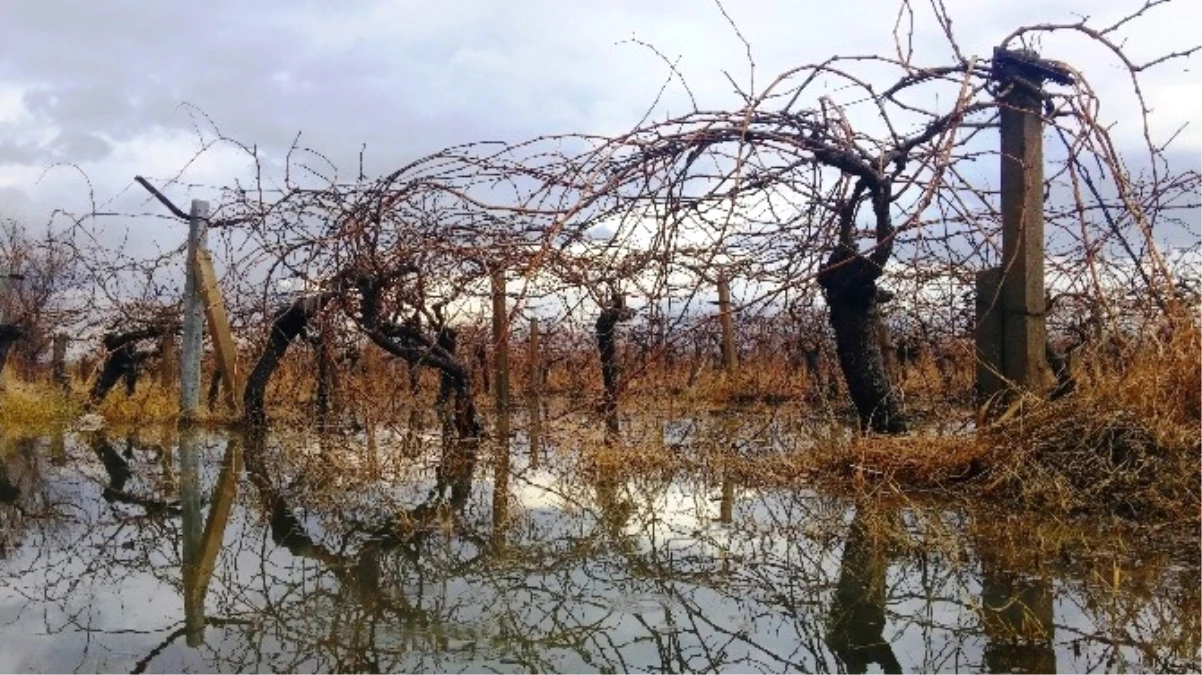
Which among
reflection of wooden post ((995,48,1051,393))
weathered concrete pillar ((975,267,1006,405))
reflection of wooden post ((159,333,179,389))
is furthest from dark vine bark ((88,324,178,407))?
reflection of wooden post ((995,48,1051,393))

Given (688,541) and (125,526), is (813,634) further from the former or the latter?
(125,526)

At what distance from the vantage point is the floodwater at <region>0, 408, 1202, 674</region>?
249 cm

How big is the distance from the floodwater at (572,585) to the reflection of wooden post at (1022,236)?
109cm

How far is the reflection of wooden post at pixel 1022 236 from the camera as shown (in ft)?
16.4

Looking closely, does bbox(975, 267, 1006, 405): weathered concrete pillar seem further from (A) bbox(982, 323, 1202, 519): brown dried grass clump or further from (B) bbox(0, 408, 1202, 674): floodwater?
(B) bbox(0, 408, 1202, 674): floodwater

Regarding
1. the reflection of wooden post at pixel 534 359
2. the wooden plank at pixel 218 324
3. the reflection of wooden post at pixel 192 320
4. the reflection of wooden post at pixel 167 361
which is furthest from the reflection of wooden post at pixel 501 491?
the reflection of wooden post at pixel 167 361

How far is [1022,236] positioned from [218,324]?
7.05 m

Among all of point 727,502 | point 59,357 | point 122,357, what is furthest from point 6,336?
point 727,502

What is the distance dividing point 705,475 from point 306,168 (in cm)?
364

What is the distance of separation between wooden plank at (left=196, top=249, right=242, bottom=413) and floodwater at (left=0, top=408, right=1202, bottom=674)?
4.40m

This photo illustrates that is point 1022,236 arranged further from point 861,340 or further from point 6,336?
point 6,336

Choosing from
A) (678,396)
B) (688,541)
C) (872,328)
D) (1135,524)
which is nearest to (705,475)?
(872,328)

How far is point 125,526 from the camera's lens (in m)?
4.37

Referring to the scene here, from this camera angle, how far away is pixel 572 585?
3174 millimetres
